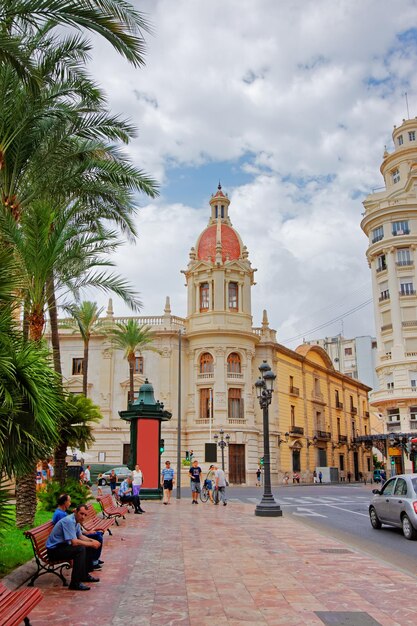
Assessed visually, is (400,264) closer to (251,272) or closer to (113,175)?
(251,272)

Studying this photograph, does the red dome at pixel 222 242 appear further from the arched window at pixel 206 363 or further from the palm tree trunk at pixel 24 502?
the palm tree trunk at pixel 24 502

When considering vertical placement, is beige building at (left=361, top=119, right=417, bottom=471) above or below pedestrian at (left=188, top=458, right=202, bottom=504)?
above

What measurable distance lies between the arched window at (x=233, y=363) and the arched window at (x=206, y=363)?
1369 mm

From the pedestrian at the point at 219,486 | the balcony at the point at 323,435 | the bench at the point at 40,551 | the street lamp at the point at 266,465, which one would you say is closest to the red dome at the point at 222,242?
the balcony at the point at 323,435

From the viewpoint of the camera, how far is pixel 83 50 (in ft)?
45.5

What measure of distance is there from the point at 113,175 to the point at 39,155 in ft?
8.12

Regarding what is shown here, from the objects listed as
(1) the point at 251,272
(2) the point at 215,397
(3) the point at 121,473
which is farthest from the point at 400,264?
→ (3) the point at 121,473

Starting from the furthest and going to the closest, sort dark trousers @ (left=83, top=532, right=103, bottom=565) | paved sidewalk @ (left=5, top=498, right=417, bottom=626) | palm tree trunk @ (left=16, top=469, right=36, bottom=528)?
palm tree trunk @ (left=16, top=469, right=36, bottom=528) < dark trousers @ (left=83, top=532, right=103, bottom=565) < paved sidewalk @ (left=5, top=498, right=417, bottom=626)

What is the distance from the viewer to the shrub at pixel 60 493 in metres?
15.4

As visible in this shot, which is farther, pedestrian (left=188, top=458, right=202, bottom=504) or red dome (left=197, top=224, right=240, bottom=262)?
red dome (left=197, top=224, right=240, bottom=262)

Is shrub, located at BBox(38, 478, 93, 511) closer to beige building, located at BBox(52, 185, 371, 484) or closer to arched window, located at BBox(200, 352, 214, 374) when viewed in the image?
beige building, located at BBox(52, 185, 371, 484)

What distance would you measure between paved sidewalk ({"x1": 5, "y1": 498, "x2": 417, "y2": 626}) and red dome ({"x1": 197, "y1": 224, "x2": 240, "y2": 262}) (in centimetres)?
3973

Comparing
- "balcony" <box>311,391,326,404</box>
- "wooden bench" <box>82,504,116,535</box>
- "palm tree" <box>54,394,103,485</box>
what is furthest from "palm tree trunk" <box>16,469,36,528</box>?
"balcony" <box>311,391,326,404</box>

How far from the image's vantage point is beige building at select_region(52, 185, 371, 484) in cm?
4612
